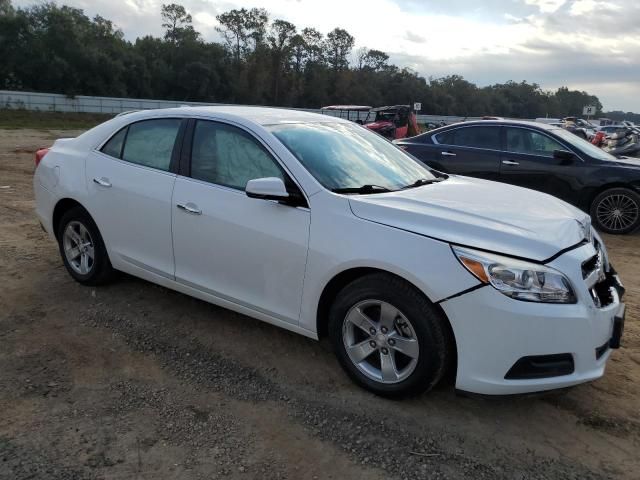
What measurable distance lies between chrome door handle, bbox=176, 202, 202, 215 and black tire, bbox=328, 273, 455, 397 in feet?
3.94

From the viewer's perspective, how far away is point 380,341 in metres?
3.06

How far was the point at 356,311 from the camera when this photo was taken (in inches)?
122

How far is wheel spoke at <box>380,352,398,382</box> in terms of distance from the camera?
306 centimetres

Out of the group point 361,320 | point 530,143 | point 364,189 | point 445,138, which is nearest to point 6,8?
point 445,138

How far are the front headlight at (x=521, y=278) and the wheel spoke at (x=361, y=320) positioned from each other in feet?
2.19

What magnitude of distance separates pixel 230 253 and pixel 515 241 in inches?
70.0

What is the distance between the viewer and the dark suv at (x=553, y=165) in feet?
25.8

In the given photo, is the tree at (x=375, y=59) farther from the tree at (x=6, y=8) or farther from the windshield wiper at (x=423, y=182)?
the windshield wiper at (x=423, y=182)

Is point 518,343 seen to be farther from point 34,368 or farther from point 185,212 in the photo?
point 34,368

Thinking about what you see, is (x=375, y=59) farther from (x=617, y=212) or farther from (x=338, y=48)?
(x=617, y=212)

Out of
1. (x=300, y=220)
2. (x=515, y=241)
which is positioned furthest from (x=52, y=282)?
(x=515, y=241)

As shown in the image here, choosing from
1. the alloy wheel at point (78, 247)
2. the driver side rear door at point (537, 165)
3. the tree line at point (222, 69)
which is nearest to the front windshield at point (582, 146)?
the driver side rear door at point (537, 165)

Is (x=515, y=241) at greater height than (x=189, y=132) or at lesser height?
lesser

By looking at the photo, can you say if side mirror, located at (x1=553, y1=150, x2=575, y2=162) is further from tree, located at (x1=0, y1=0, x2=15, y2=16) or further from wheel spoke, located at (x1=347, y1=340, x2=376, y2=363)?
tree, located at (x1=0, y1=0, x2=15, y2=16)
